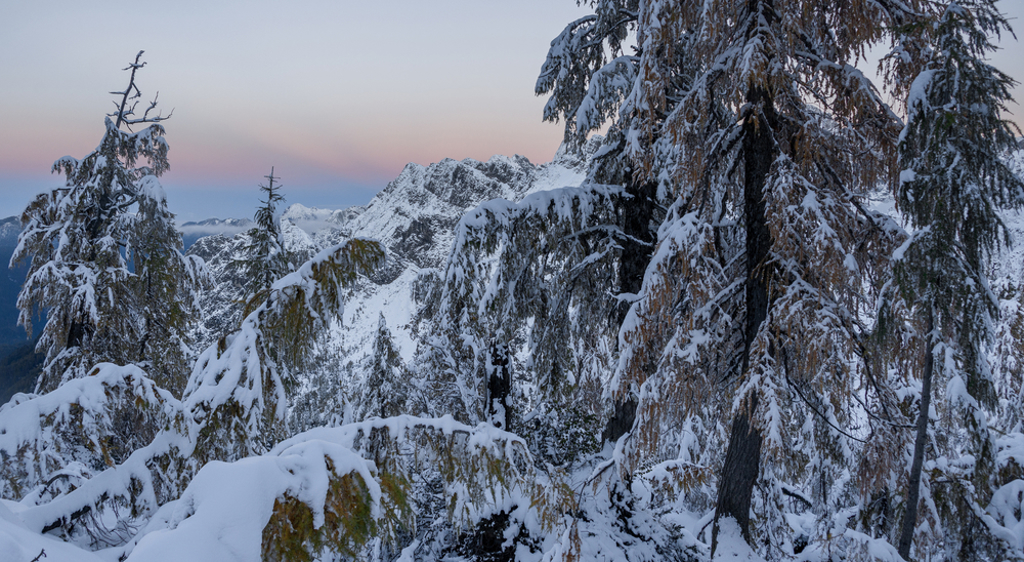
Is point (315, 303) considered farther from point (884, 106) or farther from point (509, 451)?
point (884, 106)

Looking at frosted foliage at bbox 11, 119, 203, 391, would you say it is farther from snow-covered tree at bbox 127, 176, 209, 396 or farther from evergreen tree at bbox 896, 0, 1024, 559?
evergreen tree at bbox 896, 0, 1024, 559

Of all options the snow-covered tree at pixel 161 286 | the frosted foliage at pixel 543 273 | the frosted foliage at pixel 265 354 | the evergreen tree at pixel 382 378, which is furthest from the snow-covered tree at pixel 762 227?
the evergreen tree at pixel 382 378

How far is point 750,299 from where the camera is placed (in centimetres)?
425

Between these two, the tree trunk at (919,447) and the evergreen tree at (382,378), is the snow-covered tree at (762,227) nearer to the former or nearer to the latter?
the tree trunk at (919,447)

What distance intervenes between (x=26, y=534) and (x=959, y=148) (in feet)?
17.6

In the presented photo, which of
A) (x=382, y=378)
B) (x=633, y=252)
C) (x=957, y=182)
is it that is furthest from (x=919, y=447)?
(x=382, y=378)

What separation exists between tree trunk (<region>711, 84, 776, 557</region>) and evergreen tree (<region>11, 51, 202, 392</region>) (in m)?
9.93

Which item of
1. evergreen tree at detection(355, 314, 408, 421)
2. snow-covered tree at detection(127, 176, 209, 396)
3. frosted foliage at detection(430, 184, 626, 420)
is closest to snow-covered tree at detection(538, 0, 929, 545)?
frosted foliage at detection(430, 184, 626, 420)

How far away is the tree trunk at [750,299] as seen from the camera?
409 centimetres

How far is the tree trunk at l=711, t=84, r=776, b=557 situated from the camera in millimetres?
4094

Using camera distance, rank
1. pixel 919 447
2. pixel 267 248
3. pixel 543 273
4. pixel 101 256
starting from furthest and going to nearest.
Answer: pixel 267 248
pixel 101 256
pixel 543 273
pixel 919 447

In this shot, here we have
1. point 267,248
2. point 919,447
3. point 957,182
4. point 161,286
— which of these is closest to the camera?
point 957,182

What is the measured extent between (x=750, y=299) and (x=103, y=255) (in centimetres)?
1055

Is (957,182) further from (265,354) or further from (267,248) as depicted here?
(267,248)
